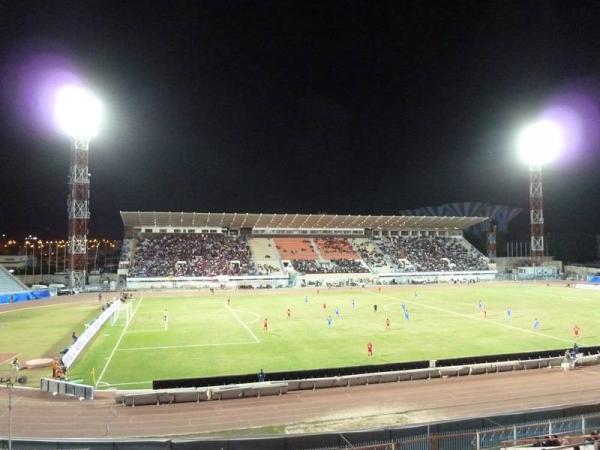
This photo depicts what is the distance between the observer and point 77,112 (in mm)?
61438

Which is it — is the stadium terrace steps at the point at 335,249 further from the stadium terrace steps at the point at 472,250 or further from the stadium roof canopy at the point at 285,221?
the stadium terrace steps at the point at 472,250

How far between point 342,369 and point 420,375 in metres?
3.53

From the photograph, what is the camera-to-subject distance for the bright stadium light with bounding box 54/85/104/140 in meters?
59.6

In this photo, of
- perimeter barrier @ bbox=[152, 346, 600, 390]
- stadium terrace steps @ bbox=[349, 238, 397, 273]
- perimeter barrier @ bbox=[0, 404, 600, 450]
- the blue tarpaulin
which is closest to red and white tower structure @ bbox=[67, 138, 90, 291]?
the blue tarpaulin

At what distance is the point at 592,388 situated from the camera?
64.9 feet

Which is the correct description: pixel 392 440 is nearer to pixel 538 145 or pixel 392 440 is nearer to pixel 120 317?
pixel 120 317

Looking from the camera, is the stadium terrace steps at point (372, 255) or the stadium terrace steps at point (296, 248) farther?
the stadium terrace steps at point (372, 255)

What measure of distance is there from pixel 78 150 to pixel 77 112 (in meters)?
5.85

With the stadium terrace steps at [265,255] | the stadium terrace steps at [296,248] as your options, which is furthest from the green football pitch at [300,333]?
the stadium terrace steps at [296,248]

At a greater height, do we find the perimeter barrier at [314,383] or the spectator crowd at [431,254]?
the spectator crowd at [431,254]

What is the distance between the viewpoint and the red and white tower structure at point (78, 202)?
65.2 meters

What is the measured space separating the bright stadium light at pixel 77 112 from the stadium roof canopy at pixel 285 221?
49.7ft

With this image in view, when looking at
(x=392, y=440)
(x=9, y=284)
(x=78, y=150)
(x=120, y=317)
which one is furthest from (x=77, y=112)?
(x=392, y=440)

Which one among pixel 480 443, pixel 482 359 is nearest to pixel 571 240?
pixel 482 359
